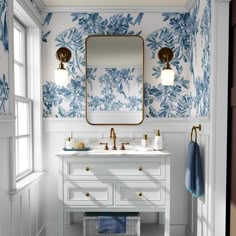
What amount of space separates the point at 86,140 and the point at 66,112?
14.4 inches

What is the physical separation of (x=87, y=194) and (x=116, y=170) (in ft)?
1.09

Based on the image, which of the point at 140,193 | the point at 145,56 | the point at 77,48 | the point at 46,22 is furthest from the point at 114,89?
the point at 140,193

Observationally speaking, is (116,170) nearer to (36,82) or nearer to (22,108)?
(22,108)

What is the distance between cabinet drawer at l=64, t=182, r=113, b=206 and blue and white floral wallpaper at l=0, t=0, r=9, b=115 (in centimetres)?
96

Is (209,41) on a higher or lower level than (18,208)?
higher

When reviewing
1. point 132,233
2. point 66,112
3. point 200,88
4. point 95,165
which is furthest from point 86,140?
point 200,88

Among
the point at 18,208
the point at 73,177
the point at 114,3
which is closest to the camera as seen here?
the point at 18,208

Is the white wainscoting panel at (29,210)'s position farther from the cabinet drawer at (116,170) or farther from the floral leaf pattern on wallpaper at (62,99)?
the floral leaf pattern on wallpaper at (62,99)

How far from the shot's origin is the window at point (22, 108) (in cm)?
283

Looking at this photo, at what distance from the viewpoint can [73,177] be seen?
272 cm

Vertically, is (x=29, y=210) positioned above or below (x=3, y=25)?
below

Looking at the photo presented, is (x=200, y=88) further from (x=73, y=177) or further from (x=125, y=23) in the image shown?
(x=73, y=177)

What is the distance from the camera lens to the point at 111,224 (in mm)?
2807

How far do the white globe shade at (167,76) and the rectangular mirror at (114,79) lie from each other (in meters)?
0.26
